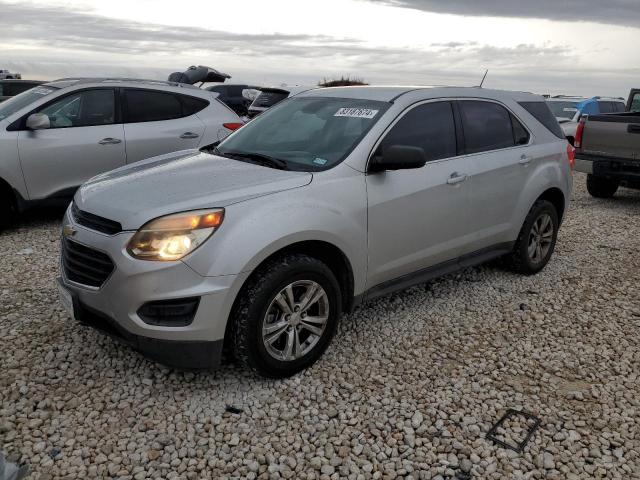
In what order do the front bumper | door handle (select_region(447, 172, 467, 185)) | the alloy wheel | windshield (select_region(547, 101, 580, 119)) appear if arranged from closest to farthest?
the front bumper, door handle (select_region(447, 172, 467, 185)), the alloy wheel, windshield (select_region(547, 101, 580, 119))

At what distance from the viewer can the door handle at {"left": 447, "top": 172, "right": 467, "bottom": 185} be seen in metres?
4.05

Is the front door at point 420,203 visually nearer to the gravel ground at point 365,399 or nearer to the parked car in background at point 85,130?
the gravel ground at point 365,399

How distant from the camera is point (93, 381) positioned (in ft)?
10.9

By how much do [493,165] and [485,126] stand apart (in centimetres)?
34

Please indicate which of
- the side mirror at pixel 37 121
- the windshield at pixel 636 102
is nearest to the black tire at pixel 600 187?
the windshield at pixel 636 102

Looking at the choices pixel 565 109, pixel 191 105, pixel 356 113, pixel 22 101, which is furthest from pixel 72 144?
pixel 565 109

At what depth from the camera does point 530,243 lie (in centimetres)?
514

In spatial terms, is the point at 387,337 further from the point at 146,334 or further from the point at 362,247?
the point at 146,334

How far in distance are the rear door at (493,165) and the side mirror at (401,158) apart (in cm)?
93

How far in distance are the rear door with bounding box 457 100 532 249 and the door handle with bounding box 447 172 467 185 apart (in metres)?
0.11

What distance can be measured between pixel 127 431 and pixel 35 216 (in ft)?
16.3

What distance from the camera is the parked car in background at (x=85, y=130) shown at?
604 centimetres

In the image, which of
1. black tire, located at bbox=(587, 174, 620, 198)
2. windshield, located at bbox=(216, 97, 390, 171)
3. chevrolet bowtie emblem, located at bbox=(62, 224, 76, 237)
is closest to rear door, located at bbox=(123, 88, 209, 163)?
windshield, located at bbox=(216, 97, 390, 171)

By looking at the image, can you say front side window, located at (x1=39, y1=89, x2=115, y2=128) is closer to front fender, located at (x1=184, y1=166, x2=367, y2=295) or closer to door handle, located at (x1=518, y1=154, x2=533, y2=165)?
front fender, located at (x1=184, y1=166, x2=367, y2=295)
